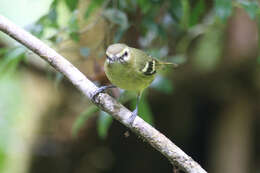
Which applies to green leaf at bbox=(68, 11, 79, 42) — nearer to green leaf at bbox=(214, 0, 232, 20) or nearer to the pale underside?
the pale underside

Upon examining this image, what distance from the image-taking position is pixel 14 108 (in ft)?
18.9

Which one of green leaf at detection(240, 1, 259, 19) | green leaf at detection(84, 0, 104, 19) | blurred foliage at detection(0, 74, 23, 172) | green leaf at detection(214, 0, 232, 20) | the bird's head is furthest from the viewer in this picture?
blurred foliage at detection(0, 74, 23, 172)

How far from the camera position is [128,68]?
307 centimetres

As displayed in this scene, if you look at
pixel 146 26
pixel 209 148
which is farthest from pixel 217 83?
pixel 146 26

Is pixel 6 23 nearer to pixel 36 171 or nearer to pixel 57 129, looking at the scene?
pixel 57 129

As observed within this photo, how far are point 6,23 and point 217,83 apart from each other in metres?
3.70

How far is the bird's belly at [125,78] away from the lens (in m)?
2.97

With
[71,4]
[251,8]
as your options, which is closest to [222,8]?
[251,8]

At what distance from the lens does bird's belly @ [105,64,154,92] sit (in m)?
2.97

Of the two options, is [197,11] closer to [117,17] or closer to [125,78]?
[117,17]

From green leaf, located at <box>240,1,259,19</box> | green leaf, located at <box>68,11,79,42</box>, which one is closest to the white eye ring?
green leaf, located at <box>68,11,79,42</box>

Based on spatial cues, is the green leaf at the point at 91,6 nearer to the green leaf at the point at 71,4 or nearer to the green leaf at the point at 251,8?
the green leaf at the point at 71,4

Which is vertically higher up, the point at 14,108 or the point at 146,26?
the point at 14,108

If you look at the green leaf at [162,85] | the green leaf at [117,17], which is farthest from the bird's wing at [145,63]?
the green leaf at [117,17]
